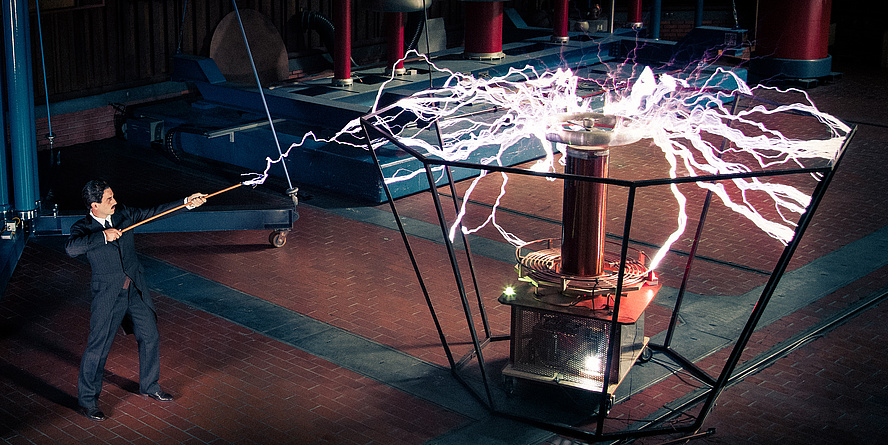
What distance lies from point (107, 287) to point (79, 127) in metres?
9.54

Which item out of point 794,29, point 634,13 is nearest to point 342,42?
point 794,29

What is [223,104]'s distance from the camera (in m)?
14.7

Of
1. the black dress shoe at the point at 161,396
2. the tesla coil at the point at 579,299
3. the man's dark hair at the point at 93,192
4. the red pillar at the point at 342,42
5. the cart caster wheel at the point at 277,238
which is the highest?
the red pillar at the point at 342,42

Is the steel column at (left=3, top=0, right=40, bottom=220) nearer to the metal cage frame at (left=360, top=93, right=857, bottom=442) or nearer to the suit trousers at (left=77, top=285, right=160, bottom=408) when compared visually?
the suit trousers at (left=77, top=285, right=160, bottom=408)

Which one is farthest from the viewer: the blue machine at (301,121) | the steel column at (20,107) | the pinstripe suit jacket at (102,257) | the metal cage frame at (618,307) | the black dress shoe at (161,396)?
the blue machine at (301,121)

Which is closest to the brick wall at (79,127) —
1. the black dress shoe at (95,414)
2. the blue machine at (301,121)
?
the blue machine at (301,121)

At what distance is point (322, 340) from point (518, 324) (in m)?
2.00

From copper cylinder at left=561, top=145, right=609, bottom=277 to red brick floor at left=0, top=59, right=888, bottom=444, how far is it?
1.13m

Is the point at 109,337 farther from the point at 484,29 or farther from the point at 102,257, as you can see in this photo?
the point at 484,29

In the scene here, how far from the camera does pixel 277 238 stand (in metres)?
10.3

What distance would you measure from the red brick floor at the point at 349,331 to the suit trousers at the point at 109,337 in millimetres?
254

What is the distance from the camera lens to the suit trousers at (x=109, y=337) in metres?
6.43

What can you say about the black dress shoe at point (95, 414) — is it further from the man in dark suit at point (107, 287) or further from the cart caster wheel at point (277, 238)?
the cart caster wheel at point (277, 238)

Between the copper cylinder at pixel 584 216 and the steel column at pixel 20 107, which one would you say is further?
the steel column at pixel 20 107
